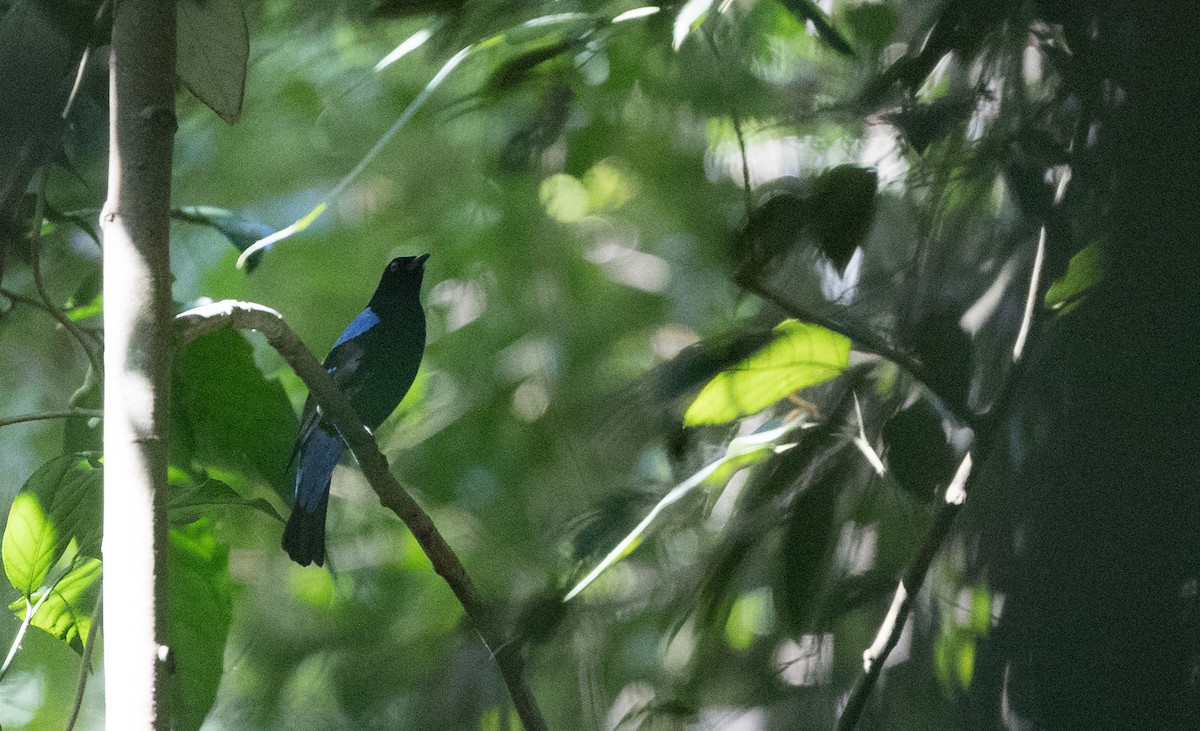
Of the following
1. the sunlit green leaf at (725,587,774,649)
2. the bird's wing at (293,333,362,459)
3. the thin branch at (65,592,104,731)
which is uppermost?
the bird's wing at (293,333,362,459)

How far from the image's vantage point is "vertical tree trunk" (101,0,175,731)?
359 mm

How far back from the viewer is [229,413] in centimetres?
51

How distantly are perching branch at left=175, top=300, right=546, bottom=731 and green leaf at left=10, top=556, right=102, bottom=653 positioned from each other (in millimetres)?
144

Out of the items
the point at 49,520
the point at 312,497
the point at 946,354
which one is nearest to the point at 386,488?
the point at 312,497

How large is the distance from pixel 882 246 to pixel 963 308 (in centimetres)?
5

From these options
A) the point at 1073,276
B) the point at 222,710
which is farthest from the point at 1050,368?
the point at 222,710

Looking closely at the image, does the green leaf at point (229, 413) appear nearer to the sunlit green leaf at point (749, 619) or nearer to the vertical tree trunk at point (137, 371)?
the vertical tree trunk at point (137, 371)

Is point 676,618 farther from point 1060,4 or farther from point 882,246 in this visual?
point 1060,4

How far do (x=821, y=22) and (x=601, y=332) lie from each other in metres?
0.19

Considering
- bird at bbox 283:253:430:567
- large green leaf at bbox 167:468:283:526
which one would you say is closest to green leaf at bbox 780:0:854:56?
bird at bbox 283:253:430:567

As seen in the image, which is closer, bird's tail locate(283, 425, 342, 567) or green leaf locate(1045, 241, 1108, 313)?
green leaf locate(1045, 241, 1108, 313)

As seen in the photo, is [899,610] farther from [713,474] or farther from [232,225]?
[232,225]

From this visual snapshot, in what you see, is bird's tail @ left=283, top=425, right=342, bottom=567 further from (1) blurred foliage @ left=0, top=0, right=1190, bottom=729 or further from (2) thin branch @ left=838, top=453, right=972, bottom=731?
(2) thin branch @ left=838, top=453, right=972, bottom=731

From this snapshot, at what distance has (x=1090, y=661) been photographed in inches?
→ 14.0
